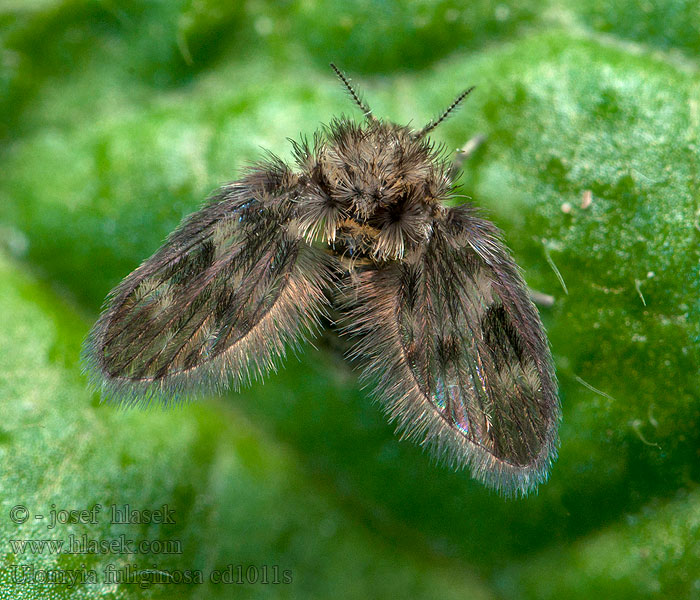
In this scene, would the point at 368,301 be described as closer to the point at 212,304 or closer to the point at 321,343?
the point at 321,343

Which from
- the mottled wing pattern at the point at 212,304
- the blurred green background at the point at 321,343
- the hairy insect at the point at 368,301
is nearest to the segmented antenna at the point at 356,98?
the hairy insect at the point at 368,301

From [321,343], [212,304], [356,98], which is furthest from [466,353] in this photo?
[356,98]

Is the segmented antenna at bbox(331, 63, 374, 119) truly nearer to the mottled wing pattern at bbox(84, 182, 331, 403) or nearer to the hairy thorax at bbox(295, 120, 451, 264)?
the hairy thorax at bbox(295, 120, 451, 264)

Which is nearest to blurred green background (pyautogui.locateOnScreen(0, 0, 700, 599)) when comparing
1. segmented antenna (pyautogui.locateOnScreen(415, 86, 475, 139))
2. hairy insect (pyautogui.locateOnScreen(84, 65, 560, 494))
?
segmented antenna (pyautogui.locateOnScreen(415, 86, 475, 139))

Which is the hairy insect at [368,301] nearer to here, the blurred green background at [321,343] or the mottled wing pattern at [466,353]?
the mottled wing pattern at [466,353]

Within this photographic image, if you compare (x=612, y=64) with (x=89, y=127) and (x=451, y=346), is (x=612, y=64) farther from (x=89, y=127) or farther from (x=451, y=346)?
(x=89, y=127)

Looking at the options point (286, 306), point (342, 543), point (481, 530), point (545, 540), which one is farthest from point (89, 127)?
point (545, 540)
